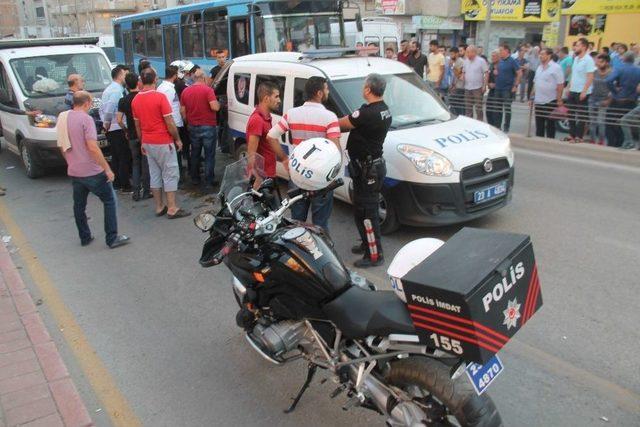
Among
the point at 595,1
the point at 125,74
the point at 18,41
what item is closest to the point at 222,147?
the point at 125,74

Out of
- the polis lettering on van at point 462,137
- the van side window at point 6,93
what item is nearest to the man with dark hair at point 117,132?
the van side window at point 6,93

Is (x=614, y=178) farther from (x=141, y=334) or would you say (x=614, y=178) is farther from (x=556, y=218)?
(x=141, y=334)

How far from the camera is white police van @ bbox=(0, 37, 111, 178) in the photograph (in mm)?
9094

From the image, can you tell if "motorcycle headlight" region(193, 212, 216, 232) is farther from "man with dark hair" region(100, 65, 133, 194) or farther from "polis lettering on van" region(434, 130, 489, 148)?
"man with dark hair" region(100, 65, 133, 194)

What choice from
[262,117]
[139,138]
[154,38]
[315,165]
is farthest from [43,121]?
[154,38]

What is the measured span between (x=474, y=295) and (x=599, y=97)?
9.67m

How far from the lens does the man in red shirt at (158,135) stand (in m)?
6.84

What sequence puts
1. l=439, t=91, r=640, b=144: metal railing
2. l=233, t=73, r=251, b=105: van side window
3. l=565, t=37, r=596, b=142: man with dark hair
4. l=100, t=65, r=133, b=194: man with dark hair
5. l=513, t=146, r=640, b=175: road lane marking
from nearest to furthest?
1. l=100, t=65, r=133, b=194: man with dark hair
2. l=233, t=73, r=251, b=105: van side window
3. l=513, t=146, r=640, b=175: road lane marking
4. l=439, t=91, r=640, b=144: metal railing
5. l=565, t=37, r=596, b=142: man with dark hair

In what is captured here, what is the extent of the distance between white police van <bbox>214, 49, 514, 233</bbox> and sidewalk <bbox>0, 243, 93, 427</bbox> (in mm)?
3585

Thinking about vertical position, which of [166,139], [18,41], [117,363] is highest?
[18,41]

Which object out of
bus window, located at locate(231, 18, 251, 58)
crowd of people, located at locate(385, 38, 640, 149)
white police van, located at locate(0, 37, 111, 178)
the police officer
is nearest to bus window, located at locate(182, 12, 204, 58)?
bus window, located at locate(231, 18, 251, 58)

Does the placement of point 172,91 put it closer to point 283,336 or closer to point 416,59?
point 283,336

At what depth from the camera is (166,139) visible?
7.05 m

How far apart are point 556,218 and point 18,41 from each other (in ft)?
30.9
